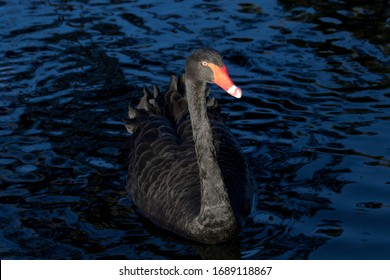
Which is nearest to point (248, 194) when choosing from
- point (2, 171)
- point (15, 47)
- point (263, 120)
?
point (263, 120)

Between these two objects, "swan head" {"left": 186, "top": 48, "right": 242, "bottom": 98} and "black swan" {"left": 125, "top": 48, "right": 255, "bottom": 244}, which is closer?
"swan head" {"left": 186, "top": 48, "right": 242, "bottom": 98}

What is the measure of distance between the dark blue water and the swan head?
4.92 feet

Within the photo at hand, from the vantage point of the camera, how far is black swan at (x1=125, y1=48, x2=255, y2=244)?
26.5 feet

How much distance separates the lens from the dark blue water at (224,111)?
8219 mm

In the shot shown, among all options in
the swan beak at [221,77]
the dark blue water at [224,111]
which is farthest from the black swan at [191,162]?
the dark blue water at [224,111]

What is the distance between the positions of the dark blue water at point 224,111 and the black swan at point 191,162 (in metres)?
0.17

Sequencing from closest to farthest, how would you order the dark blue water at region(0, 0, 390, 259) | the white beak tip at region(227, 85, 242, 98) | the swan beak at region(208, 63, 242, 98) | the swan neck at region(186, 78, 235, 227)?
the white beak tip at region(227, 85, 242, 98) → the swan beak at region(208, 63, 242, 98) → the swan neck at region(186, 78, 235, 227) → the dark blue water at region(0, 0, 390, 259)

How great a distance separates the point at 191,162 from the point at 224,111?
7.30ft

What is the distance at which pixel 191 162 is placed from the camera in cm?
877

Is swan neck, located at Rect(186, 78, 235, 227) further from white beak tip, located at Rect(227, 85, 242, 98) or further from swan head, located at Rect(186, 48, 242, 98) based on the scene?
white beak tip, located at Rect(227, 85, 242, 98)

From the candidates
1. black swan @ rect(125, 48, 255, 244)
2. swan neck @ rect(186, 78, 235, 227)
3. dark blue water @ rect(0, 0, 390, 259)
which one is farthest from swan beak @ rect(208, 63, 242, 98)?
dark blue water @ rect(0, 0, 390, 259)

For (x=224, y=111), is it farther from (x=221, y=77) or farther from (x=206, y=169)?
(x=221, y=77)

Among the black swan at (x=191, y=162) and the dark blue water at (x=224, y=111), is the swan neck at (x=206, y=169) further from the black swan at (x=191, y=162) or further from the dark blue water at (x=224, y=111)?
the dark blue water at (x=224, y=111)

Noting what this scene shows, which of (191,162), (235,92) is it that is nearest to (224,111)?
(191,162)
